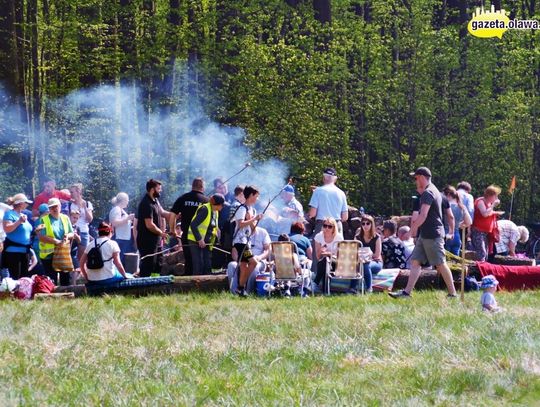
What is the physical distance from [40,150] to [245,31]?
640 cm

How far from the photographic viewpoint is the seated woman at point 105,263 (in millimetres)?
15578

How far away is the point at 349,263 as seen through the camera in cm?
1634

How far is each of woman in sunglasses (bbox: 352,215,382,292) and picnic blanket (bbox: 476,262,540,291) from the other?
1.41m

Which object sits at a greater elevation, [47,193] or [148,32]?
[148,32]

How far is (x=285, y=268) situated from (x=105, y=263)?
7.73 feet

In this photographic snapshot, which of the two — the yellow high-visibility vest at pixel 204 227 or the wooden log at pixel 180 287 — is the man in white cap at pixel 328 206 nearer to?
the yellow high-visibility vest at pixel 204 227

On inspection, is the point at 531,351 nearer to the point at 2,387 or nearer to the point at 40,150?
the point at 2,387

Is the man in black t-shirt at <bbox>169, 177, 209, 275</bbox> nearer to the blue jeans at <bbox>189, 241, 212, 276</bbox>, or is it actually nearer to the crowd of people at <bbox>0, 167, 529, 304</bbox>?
the crowd of people at <bbox>0, 167, 529, 304</bbox>

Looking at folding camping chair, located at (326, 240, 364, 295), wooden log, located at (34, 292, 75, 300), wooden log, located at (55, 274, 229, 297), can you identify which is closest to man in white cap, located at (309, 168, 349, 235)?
folding camping chair, located at (326, 240, 364, 295)

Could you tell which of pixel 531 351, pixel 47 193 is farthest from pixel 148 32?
pixel 531 351

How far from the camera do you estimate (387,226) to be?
18.3 meters

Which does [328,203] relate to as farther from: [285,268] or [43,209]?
[43,209]

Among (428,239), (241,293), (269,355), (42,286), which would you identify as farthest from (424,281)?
(269,355)

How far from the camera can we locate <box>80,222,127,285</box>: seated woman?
1558cm
